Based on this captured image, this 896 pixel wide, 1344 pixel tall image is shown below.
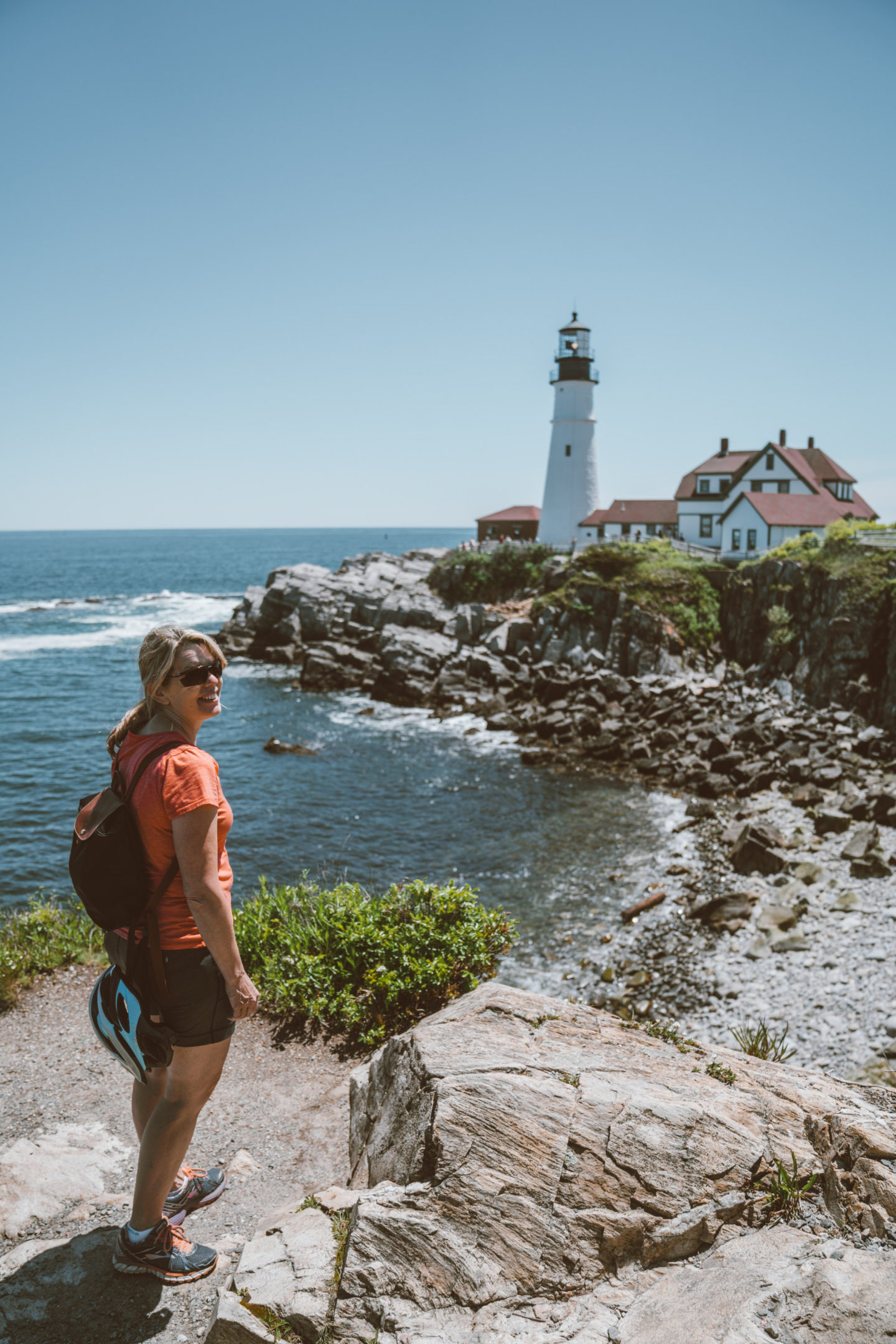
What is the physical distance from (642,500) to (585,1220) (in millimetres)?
60394

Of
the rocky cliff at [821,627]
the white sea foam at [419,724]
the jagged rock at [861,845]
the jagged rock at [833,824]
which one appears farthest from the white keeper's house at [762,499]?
the jagged rock at [861,845]

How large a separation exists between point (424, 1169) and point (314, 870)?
15827 mm

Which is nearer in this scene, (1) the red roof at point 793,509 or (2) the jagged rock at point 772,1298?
(2) the jagged rock at point 772,1298

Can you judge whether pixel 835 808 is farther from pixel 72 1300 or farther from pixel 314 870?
pixel 72 1300

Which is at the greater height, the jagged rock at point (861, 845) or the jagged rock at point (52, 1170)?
the jagged rock at point (52, 1170)

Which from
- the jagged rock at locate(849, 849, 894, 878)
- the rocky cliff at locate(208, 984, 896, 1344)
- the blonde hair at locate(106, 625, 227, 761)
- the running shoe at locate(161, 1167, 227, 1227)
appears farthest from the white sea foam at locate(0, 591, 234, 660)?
the rocky cliff at locate(208, 984, 896, 1344)

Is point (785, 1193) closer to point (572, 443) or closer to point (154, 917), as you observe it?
point (154, 917)

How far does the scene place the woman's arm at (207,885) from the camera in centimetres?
398

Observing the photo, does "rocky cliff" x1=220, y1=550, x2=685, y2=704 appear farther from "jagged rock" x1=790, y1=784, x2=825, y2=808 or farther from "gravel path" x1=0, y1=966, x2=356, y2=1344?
"gravel path" x1=0, y1=966, x2=356, y2=1344

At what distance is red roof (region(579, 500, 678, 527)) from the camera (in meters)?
57.3

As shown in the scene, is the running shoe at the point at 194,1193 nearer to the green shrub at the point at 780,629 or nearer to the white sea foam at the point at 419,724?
the white sea foam at the point at 419,724

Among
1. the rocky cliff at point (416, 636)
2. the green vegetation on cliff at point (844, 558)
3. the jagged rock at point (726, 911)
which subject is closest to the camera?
the jagged rock at point (726, 911)

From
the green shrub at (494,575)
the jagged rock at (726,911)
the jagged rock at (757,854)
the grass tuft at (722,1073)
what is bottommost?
the jagged rock at (726,911)

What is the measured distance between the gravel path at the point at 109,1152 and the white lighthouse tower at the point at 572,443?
5148 centimetres
